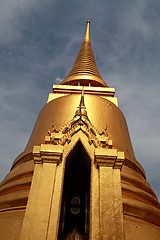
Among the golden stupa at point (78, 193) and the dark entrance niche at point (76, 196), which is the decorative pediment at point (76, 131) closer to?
the golden stupa at point (78, 193)

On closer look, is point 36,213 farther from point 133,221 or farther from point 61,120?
point 61,120

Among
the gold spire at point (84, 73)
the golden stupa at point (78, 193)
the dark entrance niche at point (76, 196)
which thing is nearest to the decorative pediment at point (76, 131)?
the golden stupa at point (78, 193)

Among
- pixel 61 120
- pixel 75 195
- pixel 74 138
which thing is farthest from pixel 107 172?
pixel 61 120

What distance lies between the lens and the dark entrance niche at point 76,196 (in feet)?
16.3

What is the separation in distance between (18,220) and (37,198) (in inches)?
48.1

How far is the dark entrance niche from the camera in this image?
4.98m

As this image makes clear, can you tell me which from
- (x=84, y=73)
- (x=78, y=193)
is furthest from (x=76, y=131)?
(x=84, y=73)

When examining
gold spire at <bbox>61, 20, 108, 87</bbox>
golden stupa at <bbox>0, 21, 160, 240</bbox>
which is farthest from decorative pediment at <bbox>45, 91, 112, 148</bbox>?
gold spire at <bbox>61, 20, 108, 87</bbox>

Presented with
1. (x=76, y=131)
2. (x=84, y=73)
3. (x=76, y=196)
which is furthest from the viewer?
(x=84, y=73)

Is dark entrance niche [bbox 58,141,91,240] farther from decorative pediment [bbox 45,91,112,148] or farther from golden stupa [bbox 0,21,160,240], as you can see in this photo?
decorative pediment [bbox 45,91,112,148]

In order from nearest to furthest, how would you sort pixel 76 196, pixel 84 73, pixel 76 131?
pixel 76 131, pixel 76 196, pixel 84 73

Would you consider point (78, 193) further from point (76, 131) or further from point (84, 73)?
point (84, 73)

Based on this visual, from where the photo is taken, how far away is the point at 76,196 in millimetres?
5594

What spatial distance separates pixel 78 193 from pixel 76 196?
0.09 meters
